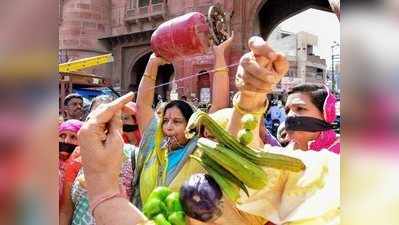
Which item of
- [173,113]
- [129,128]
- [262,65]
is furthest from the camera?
[129,128]

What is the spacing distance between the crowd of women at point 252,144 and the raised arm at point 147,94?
0.32 metres

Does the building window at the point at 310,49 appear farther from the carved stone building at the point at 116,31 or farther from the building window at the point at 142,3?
the building window at the point at 142,3

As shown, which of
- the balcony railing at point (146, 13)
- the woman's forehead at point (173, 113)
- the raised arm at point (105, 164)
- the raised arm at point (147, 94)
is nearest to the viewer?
the raised arm at point (105, 164)

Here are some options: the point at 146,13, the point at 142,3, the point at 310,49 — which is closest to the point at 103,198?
the point at 146,13

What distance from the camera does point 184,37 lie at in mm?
2264

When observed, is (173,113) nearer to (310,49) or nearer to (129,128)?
(129,128)

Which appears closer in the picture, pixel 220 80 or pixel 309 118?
pixel 309 118

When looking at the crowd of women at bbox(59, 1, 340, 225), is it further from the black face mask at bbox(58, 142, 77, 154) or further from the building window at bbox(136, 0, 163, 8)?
the building window at bbox(136, 0, 163, 8)

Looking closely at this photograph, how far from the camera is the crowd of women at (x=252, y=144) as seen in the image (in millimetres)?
1170

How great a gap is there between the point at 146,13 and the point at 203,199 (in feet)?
53.8

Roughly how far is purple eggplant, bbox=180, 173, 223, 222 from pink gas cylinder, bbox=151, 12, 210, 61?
106 cm

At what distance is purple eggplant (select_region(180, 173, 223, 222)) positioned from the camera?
1247 mm

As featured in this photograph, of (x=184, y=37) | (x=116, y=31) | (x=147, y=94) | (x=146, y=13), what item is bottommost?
(x=147, y=94)

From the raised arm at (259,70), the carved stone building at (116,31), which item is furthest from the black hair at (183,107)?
the carved stone building at (116,31)
